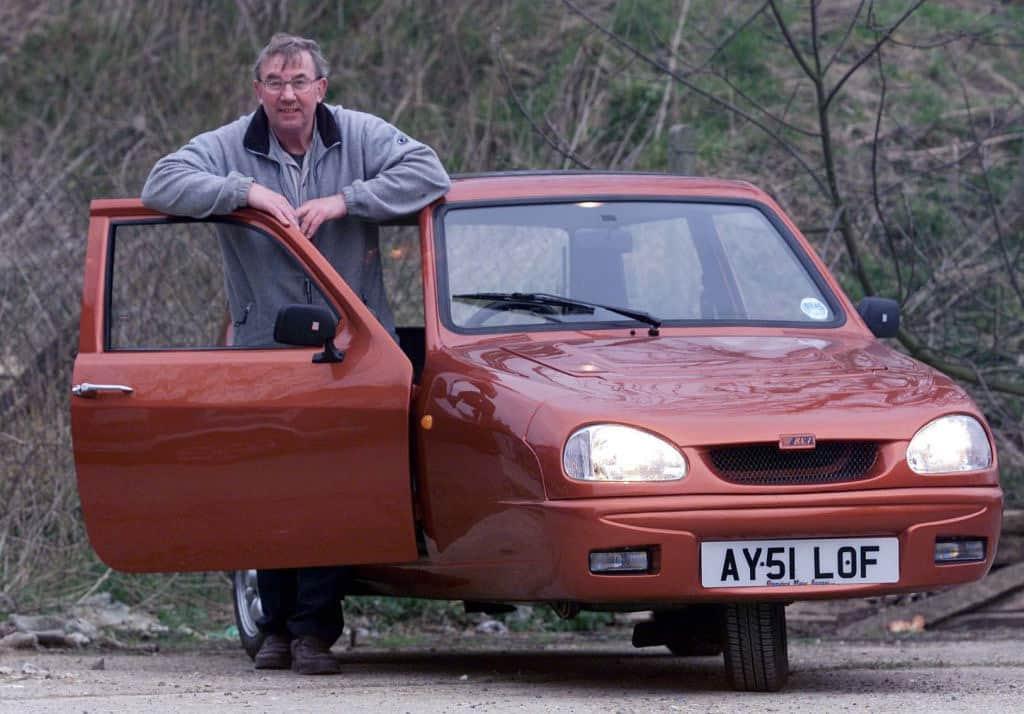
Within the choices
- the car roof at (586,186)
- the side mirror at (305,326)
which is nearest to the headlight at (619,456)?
the side mirror at (305,326)

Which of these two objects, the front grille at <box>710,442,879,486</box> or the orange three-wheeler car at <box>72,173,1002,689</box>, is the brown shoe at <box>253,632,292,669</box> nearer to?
the orange three-wheeler car at <box>72,173,1002,689</box>

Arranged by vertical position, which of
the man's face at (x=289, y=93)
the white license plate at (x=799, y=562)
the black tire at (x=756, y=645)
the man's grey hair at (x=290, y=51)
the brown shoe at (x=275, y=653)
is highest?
the man's grey hair at (x=290, y=51)

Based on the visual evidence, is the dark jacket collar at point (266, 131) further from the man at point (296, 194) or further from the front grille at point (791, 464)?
the front grille at point (791, 464)

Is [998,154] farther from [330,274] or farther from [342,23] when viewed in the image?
[330,274]

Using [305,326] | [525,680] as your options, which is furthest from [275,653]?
[305,326]

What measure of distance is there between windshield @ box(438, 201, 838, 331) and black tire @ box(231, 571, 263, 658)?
5.65ft

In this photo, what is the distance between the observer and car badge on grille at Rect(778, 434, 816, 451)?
16.3 ft

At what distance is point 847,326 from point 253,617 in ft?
8.96

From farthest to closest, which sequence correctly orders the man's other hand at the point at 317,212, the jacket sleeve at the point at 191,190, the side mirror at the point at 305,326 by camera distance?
the man's other hand at the point at 317,212
the jacket sleeve at the point at 191,190
the side mirror at the point at 305,326

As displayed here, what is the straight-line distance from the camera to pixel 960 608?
878cm

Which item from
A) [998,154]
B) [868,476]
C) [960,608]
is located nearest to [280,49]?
[868,476]

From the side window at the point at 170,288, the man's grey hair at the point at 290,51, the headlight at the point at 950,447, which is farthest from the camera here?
the side window at the point at 170,288

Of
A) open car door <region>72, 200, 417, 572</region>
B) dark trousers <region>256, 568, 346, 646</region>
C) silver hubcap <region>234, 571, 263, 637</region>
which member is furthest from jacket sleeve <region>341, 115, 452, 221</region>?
silver hubcap <region>234, 571, 263, 637</region>

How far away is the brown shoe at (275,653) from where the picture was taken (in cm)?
663
